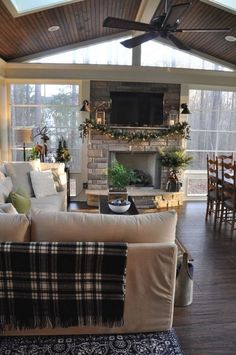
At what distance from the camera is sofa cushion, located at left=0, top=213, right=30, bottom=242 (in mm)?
2111

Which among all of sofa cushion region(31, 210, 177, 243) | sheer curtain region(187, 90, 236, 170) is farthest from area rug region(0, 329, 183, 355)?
sheer curtain region(187, 90, 236, 170)

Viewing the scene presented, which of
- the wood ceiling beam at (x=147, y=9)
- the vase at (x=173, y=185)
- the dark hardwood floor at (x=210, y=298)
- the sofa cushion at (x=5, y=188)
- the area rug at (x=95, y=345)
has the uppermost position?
the wood ceiling beam at (x=147, y=9)

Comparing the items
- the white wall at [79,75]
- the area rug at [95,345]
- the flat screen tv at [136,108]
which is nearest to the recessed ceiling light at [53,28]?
the white wall at [79,75]

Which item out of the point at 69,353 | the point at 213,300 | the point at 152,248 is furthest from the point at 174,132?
the point at 69,353

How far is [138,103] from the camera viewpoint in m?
6.38

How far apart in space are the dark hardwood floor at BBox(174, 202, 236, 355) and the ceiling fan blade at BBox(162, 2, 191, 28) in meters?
2.74

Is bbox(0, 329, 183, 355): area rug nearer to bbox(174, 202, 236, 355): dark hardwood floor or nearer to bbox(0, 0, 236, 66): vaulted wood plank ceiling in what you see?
bbox(174, 202, 236, 355): dark hardwood floor

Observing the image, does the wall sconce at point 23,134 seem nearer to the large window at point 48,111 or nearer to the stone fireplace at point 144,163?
the large window at point 48,111

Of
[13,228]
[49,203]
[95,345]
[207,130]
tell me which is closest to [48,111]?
[49,203]

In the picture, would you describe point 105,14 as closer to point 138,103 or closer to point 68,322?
point 138,103

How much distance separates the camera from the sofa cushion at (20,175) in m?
4.76

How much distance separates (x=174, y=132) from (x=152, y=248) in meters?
4.62

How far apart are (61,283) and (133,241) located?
562 mm

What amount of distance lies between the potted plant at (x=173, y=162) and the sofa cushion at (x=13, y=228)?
4.61 m
